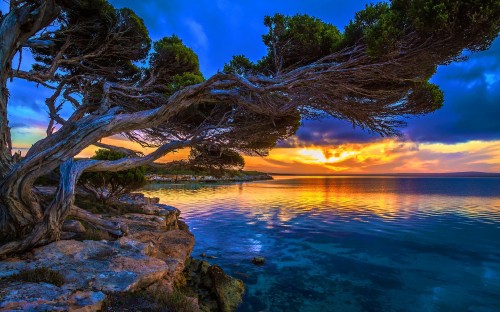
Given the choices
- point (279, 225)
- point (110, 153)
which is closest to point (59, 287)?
point (110, 153)

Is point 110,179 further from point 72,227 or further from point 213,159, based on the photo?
point 72,227

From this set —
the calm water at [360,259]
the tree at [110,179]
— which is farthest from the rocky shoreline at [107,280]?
the tree at [110,179]

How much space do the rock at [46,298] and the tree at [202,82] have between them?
2.00m

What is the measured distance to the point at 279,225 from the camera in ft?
69.2

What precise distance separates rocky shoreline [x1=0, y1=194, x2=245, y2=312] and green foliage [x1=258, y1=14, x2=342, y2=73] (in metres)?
6.88

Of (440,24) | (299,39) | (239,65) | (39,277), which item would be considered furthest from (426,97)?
(39,277)

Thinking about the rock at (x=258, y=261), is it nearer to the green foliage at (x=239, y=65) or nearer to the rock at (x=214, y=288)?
the rock at (x=214, y=288)

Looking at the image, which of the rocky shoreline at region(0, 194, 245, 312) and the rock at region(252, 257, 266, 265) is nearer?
the rocky shoreline at region(0, 194, 245, 312)

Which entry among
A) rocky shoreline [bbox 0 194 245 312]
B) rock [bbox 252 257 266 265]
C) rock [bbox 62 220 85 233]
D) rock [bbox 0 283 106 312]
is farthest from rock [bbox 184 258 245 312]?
rock [bbox 0 283 106 312]

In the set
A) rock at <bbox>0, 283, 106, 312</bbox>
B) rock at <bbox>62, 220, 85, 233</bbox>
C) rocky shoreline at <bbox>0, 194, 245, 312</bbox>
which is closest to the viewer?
rock at <bbox>0, 283, 106, 312</bbox>

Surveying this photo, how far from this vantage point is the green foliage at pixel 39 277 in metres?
4.85

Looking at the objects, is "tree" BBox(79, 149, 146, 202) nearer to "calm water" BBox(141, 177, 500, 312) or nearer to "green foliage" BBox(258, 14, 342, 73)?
"calm water" BBox(141, 177, 500, 312)

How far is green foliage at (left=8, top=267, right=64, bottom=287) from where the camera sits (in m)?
4.85

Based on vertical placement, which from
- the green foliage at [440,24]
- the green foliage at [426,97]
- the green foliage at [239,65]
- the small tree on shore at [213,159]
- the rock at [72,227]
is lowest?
the rock at [72,227]
